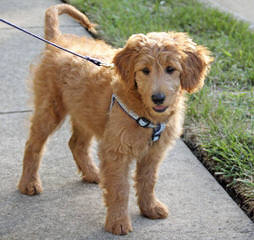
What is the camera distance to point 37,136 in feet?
15.3

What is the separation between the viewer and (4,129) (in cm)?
570

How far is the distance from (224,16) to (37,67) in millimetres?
4975

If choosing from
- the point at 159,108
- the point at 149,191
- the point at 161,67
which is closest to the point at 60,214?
the point at 149,191

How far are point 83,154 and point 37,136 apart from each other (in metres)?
0.54

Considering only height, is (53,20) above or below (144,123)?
above

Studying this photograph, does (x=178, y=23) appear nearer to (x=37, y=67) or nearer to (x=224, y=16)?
(x=224, y=16)

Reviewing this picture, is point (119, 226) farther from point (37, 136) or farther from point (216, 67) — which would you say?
point (216, 67)

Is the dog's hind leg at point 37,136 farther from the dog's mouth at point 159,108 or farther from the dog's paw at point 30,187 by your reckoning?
the dog's mouth at point 159,108

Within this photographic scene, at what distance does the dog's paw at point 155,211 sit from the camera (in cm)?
427

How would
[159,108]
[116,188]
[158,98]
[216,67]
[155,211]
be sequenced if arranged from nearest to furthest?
[158,98]
[159,108]
[116,188]
[155,211]
[216,67]

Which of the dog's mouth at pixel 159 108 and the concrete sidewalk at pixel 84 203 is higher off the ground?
the dog's mouth at pixel 159 108

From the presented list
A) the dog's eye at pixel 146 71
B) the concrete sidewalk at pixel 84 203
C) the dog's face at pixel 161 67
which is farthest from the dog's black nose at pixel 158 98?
the concrete sidewalk at pixel 84 203

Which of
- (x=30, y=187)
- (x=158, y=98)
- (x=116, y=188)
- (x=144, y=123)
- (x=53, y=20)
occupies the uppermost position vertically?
(x=158, y=98)

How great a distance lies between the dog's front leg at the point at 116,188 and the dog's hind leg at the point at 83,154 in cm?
79
